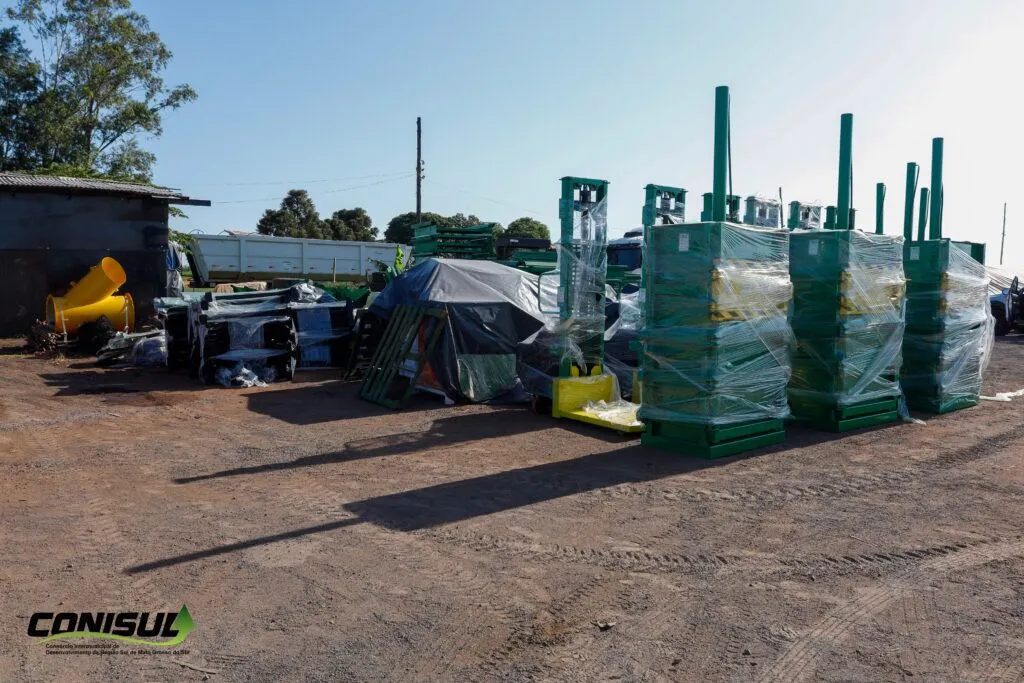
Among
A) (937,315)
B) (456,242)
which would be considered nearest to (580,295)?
(937,315)

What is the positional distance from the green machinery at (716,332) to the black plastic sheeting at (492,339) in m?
2.48

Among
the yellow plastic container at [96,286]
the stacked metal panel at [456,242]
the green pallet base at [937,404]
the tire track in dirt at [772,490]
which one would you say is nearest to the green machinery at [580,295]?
the tire track in dirt at [772,490]

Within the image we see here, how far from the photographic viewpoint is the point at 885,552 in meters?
5.05

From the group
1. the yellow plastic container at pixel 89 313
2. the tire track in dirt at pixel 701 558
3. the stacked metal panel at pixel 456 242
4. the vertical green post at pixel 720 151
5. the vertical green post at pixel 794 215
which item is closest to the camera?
the tire track in dirt at pixel 701 558

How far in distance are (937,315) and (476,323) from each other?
20.4ft

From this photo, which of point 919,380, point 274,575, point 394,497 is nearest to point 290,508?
point 394,497

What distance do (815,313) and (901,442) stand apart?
1.71 m

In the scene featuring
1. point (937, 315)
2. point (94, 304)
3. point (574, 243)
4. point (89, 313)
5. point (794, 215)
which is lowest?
point (89, 313)

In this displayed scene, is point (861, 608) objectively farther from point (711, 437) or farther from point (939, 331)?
point (939, 331)

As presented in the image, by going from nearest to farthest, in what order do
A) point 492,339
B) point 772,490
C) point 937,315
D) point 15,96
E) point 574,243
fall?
1. point 772,490
2. point 574,243
3. point 937,315
4. point 492,339
5. point 15,96

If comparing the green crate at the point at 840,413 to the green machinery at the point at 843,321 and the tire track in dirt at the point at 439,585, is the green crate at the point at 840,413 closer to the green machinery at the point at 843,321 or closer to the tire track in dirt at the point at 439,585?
the green machinery at the point at 843,321

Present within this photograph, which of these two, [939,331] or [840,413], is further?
[939,331]

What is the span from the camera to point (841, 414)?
892 cm

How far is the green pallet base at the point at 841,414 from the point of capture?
895 cm
